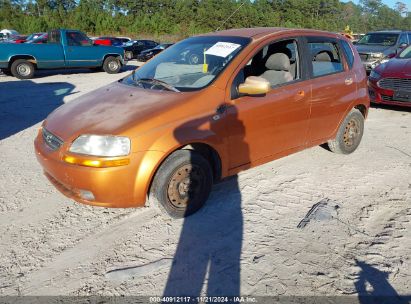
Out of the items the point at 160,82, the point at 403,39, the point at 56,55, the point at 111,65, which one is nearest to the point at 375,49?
the point at 403,39

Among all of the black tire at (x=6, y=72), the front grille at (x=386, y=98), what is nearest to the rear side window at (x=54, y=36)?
the black tire at (x=6, y=72)

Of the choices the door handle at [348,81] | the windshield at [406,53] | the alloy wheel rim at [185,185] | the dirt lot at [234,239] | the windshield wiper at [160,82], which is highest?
the windshield at [406,53]

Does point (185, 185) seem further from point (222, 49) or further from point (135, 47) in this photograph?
point (135, 47)

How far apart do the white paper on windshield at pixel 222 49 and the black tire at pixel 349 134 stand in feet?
6.76

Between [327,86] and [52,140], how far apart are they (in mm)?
3193

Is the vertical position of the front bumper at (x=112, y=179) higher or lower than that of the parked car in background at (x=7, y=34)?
lower

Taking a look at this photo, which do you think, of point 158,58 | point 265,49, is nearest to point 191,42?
point 158,58

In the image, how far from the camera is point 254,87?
135 inches

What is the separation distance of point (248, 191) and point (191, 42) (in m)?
1.94

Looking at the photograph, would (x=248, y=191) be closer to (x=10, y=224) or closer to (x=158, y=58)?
(x=158, y=58)

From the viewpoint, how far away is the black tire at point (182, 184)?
3215 mm

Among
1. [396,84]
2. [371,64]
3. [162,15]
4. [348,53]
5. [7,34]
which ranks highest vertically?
[162,15]

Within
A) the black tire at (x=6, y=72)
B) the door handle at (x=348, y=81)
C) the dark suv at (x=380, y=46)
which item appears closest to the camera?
the door handle at (x=348, y=81)

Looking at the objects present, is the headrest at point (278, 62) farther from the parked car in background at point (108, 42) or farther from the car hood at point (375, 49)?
the parked car in background at point (108, 42)
